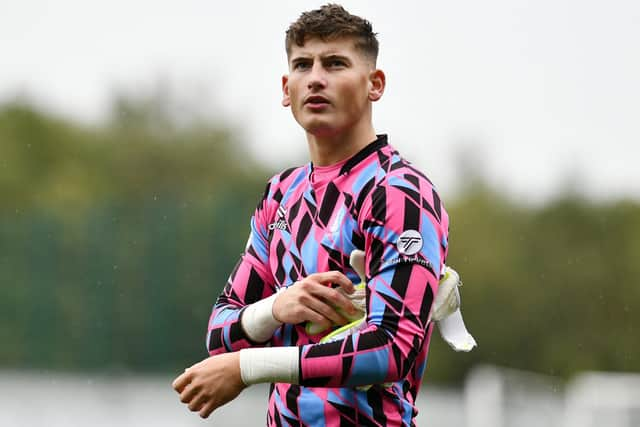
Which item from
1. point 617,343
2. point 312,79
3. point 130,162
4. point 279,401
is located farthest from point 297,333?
point 130,162

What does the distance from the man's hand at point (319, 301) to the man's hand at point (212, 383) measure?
191 mm

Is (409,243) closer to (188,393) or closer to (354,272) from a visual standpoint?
(354,272)

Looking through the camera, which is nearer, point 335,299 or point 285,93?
point 335,299

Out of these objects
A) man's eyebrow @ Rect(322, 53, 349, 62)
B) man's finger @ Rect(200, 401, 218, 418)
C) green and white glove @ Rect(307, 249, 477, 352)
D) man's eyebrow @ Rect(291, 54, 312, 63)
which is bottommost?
man's finger @ Rect(200, 401, 218, 418)

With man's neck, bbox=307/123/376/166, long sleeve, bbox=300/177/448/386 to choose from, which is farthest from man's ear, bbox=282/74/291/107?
long sleeve, bbox=300/177/448/386

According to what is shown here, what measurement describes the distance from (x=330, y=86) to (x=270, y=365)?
Answer: 778mm

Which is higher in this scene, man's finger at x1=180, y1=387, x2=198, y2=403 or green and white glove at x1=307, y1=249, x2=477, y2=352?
green and white glove at x1=307, y1=249, x2=477, y2=352

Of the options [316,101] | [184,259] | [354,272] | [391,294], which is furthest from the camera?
[184,259]

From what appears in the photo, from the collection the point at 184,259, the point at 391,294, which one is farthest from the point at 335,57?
the point at 184,259

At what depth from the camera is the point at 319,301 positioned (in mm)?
2840

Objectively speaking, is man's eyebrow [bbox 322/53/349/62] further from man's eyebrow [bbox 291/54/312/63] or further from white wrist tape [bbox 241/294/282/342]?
white wrist tape [bbox 241/294/282/342]

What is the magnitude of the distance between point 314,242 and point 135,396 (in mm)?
17113

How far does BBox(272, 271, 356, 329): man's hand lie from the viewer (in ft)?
9.29

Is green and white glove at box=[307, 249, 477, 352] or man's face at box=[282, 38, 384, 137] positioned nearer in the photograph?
green and white glove at box=[307, 249, 477, 352]
